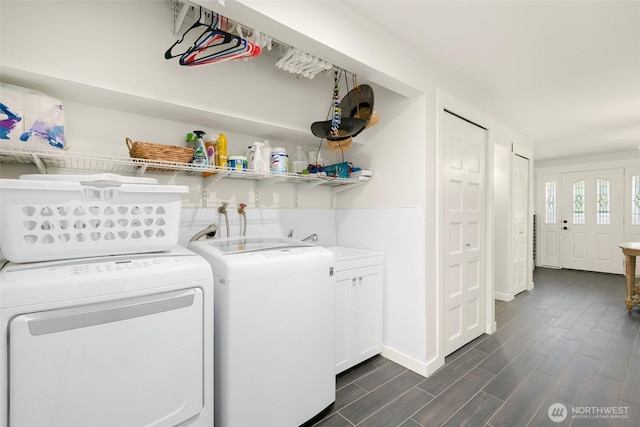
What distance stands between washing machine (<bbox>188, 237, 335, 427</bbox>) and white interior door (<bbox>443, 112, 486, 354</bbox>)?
1.24 meters

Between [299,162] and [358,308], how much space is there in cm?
123

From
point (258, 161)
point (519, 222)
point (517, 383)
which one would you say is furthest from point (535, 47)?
point (519, 222)

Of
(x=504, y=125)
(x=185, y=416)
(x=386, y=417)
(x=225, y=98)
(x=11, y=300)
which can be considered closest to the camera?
(x=11, y=300)

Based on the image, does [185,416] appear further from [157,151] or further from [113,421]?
[157,151]

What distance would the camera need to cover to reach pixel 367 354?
87.5 inches

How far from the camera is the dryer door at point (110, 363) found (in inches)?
35.1

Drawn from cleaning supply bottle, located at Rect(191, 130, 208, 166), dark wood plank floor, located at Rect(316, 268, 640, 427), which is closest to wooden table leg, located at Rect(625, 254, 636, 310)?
dark wood plank floor, located at Rect(316, 268, 640, 427)

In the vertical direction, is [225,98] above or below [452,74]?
below

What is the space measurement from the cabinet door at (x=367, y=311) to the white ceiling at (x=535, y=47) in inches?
67.1

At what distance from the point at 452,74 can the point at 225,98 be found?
187 cm

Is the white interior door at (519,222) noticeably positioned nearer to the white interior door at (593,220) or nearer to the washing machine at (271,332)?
the white interior door at (593,220)

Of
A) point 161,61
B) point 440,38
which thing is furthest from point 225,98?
point 440,38

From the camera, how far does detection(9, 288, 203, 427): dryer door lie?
2.93 feet

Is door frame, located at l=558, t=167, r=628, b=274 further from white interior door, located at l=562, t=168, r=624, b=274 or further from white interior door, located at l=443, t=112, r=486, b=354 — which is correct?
white interior door, located at l=443, t=112, r=486, b=354
